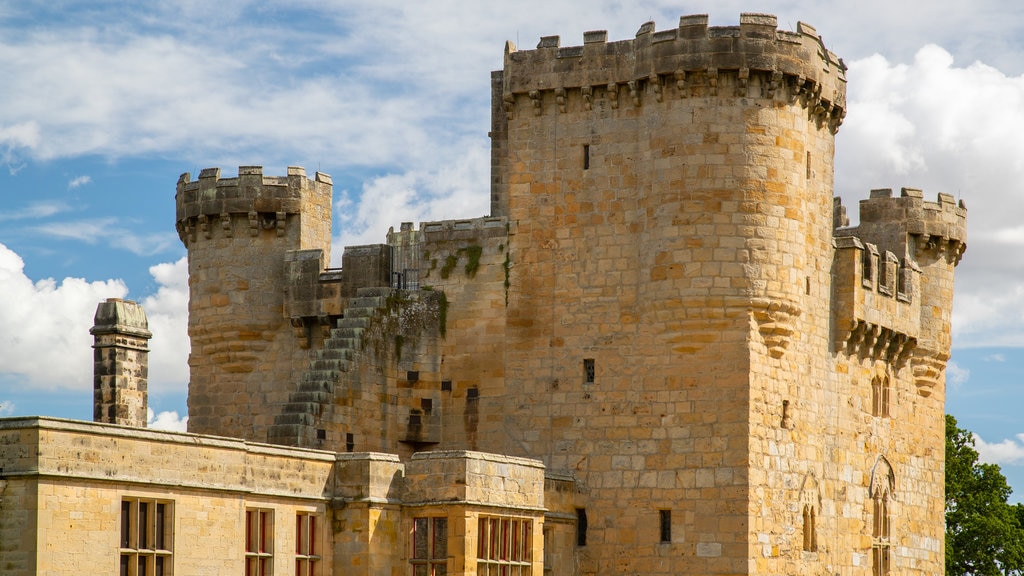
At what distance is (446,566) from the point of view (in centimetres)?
3650

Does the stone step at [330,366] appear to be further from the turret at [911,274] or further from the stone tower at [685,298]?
the turret at [911,274]

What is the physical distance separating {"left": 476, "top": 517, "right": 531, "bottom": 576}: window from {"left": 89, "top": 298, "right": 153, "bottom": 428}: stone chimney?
29.6 feet

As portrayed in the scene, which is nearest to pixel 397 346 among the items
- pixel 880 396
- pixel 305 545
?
pixel 305 545

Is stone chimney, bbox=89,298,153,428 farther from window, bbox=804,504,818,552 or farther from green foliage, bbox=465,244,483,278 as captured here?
window, bbox=804,504,818,552

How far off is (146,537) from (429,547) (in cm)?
631

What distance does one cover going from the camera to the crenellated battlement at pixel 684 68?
41.7 m

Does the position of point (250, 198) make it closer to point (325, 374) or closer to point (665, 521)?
point (325, 374)

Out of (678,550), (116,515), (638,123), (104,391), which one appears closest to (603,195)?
(638,123)

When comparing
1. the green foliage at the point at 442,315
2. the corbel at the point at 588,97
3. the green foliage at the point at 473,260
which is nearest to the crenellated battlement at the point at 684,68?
the corbel at the point at 588,97

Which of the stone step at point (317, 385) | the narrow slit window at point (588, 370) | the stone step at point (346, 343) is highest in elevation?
the stone step at point (346, 343)

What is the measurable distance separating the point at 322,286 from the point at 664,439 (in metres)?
10.4

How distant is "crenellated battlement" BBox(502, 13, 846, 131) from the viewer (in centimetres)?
4169

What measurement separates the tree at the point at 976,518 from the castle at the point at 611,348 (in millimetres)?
16245

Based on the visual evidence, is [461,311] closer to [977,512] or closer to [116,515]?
[116,515]
